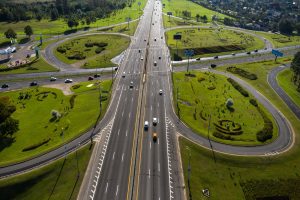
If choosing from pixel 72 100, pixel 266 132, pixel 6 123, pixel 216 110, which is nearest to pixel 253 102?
pixel 216 110

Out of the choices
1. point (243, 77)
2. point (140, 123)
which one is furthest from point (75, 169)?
point (243, 77)

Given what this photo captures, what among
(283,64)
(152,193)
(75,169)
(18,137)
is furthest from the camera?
(283,64)

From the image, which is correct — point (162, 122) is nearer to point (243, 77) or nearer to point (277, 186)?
point (277, 186)

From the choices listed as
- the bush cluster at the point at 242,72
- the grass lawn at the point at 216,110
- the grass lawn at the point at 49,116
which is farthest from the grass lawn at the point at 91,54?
the bush cluster at the point at 242,72

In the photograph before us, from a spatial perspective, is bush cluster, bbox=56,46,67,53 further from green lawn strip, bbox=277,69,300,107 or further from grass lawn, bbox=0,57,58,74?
green lawn strip, bbox=277,69,300,107

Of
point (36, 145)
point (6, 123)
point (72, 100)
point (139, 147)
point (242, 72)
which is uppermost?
point (242, 72)

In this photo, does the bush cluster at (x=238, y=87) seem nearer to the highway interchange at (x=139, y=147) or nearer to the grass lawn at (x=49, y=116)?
the highway interchange at (x=139, y=147)

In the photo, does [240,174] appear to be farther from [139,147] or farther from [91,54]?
[91,54]
